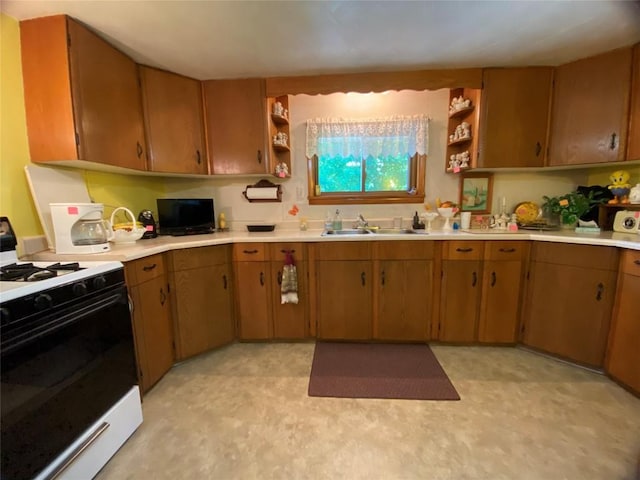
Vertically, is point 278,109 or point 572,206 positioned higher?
point 278,109

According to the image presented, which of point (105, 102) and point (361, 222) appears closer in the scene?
point (105, 102)

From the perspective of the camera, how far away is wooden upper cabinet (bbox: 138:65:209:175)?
6.91 ft

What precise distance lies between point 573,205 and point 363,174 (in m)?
1.77

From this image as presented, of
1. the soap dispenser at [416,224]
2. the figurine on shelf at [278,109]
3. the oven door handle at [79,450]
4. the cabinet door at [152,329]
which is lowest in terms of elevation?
the oven door handle at [79,450]

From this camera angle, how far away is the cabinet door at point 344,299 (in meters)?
2.27

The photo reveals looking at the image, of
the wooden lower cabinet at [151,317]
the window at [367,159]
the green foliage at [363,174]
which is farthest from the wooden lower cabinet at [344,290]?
the wooden lower cabinet at [151,317]

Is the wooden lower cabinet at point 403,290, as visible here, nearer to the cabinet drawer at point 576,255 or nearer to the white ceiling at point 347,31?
the cabinet drawer at point 576,255

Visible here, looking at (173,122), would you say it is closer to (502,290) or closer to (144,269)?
(144,269)

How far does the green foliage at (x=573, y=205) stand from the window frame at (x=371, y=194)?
1.11 m

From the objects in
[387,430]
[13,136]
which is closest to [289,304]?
[387,430]

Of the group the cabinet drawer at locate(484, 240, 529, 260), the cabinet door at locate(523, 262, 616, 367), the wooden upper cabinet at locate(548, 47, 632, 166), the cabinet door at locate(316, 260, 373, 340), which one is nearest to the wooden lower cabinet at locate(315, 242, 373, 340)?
the cabinet door at locate(316, 260, 373, 340)

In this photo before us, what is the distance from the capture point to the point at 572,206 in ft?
7.49

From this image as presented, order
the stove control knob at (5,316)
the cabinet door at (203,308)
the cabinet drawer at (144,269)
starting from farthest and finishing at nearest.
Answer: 1. the cabinet door at (203,308)
2. the cabinet drawer at (144,269)
3. the stove control knob at (5,316)

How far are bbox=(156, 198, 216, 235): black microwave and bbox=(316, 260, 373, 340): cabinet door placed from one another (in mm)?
1179
